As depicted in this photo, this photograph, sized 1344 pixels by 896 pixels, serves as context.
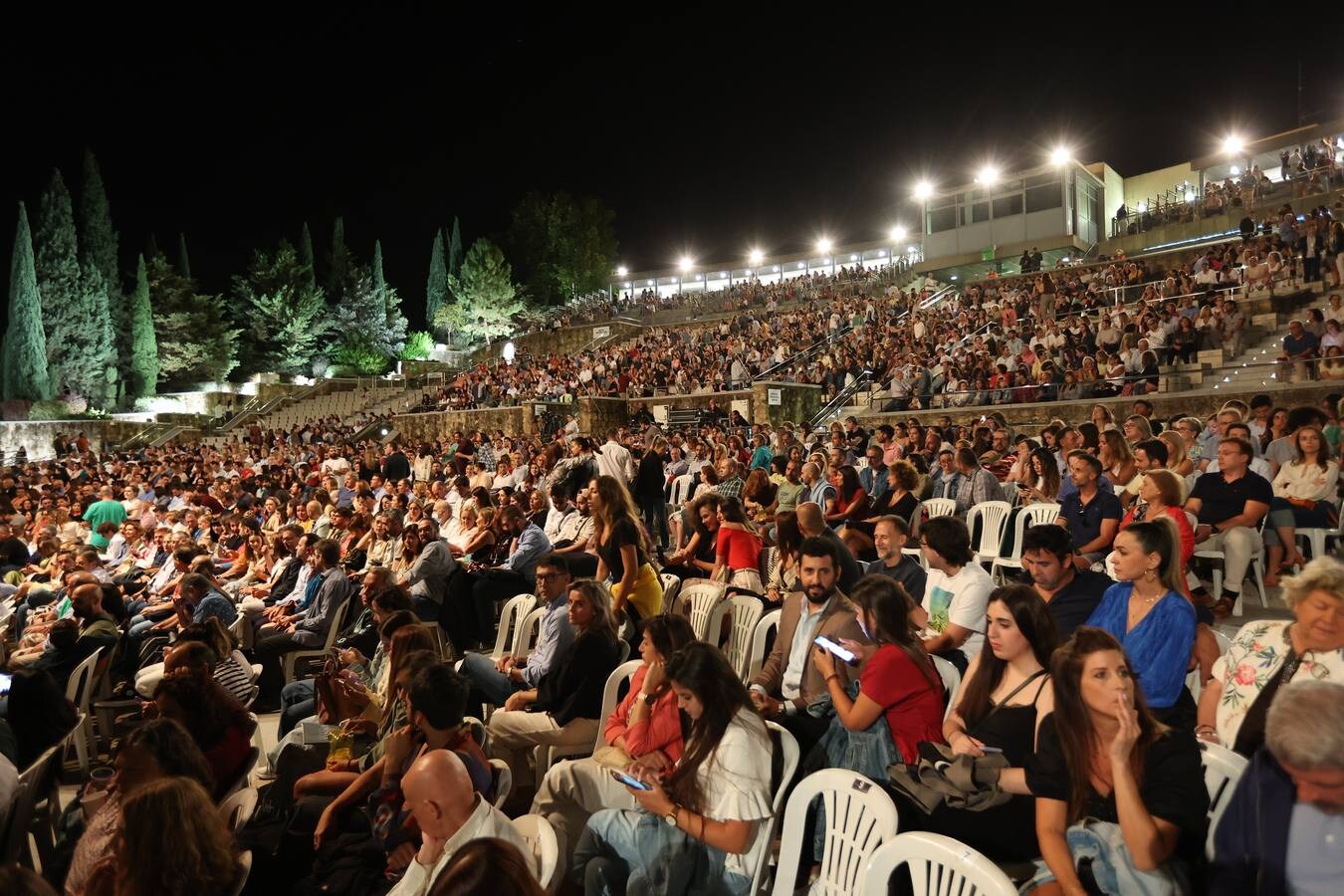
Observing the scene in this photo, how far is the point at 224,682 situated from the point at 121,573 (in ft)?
19.7

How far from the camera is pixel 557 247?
4794cm

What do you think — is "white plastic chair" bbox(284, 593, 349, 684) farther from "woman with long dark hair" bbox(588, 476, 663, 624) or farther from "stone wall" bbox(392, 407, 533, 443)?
"stone wall" bbox(392, 407, 533, 443)

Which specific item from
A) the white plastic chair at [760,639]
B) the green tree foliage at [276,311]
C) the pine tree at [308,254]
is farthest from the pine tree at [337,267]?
the white plastic chair at [760,639]

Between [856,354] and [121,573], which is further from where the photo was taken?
[856,354]

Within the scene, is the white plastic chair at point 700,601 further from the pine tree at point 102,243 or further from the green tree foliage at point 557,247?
the green tree foliage at point 557,247

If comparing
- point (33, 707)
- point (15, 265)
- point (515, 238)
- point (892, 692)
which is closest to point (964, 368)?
point (892, 692)

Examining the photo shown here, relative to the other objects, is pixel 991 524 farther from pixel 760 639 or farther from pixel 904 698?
pixel 904 698

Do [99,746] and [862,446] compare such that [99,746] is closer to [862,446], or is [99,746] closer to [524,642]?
[524,642]

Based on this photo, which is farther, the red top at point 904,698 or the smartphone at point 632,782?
the red top at point 904,698

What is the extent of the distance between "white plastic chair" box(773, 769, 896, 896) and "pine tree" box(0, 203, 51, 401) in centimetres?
3492

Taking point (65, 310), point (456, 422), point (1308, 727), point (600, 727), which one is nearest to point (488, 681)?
point (600, 727)

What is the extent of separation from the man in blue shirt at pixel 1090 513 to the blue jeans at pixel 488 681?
12.0 feet

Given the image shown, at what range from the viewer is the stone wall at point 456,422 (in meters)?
21.5

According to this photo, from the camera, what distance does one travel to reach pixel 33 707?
3.77 metres
